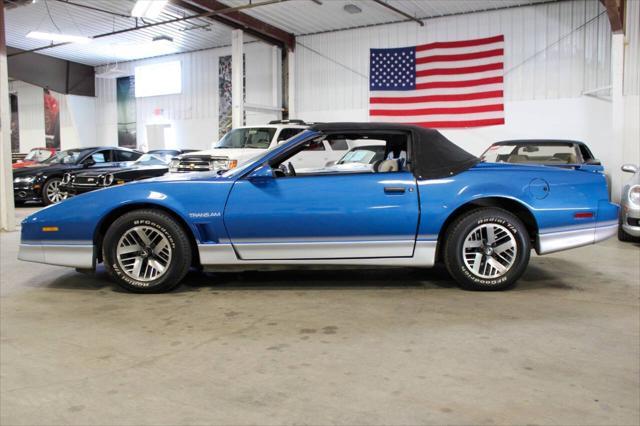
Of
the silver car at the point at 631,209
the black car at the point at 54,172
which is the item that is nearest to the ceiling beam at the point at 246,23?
the black car at the point at 54,172

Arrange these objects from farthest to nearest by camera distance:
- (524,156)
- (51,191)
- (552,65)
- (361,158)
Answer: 1. (552,65)
2. (51,191)
3. (524,156)
4. (361,158)

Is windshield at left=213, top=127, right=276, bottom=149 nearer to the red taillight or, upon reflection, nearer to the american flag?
the american flag

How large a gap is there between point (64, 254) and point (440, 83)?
492 inches

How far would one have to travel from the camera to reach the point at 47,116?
2492 centimetres

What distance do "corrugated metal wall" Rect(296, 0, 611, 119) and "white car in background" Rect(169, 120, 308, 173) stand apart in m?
6.25

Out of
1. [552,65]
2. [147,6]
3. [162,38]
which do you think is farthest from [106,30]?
[552,65]

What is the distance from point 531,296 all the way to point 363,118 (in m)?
12.8

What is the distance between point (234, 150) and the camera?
391 inches

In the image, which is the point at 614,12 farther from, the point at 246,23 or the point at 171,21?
the point at 171,21

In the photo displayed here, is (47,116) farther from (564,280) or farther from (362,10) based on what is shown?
(564,280)

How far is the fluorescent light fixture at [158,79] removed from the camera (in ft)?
67.9

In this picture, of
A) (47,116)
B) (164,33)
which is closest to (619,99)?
(164,33)

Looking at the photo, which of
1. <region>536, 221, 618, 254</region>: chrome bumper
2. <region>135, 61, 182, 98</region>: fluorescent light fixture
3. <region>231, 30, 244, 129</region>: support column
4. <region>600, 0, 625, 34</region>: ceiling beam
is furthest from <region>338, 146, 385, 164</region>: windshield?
<region>135, 61, 182, 98</region>: fluorescent light fixture

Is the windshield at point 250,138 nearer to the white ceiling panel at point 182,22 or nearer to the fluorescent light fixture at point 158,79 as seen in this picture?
the white ceiling panel at point 182,22
